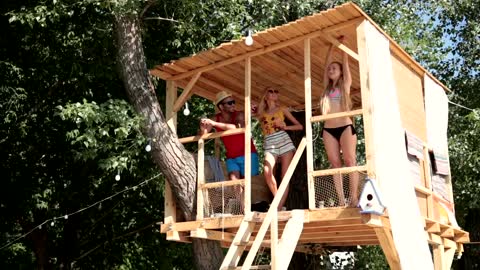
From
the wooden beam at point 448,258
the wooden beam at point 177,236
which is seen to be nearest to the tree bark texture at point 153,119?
the wooden beam at point 177,236

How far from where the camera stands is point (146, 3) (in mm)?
8930

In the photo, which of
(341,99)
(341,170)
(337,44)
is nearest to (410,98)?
(341,99)

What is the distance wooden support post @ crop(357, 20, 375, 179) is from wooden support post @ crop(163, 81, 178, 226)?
110 inches

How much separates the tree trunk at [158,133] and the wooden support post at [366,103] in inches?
98.2

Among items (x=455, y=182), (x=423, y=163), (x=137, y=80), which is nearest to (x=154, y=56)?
(x=137, y=80)

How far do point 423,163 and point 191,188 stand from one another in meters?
2.79

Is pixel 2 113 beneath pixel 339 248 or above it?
above

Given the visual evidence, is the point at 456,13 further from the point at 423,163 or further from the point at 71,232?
the point at 71,232

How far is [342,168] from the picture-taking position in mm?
6531

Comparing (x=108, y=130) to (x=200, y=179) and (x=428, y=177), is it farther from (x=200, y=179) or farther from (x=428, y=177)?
(x=428, y=177)

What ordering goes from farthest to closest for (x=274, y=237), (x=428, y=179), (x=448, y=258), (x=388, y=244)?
1. (x=448, y=258)
2. (x=428, y=179)
3. (x=388, y=244)
4. (x=274, y=237)

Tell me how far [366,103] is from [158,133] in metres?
2.82

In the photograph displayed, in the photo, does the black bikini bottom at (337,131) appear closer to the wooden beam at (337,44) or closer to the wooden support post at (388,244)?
the wooden beam at (337,44)

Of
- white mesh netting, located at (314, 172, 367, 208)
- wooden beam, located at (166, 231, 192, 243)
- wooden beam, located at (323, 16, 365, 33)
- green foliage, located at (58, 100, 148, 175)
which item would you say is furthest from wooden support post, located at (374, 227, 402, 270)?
green foliage, located at (58, 100, 148, 175)
